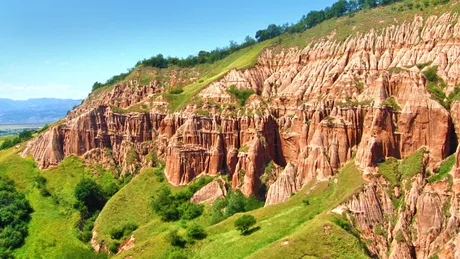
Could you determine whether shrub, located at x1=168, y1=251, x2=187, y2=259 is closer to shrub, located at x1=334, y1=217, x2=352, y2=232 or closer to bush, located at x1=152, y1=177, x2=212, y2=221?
bush, located at x1=152, y1=177, x2=212, y2=221

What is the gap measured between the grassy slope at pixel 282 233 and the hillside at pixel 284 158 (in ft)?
0.80

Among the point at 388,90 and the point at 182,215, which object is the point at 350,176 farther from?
the point at 182,215

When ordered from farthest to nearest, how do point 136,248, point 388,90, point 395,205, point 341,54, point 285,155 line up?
point 341,54
point 285,155
point 388,90
point 136,248
point 395,205

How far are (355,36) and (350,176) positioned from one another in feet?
126

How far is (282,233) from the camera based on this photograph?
56.7 m

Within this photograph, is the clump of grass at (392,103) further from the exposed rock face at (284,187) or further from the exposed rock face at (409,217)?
the exposed rock face at (284,187)

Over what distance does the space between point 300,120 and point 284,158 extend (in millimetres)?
8818

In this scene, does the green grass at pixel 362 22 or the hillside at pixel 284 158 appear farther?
the green grass at pixel 362 22

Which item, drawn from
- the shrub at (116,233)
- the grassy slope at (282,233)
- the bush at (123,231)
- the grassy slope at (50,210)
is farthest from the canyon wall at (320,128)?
the shrub at (116,233)

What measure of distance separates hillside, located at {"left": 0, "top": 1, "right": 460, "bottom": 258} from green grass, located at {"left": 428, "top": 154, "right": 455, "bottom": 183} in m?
0.27

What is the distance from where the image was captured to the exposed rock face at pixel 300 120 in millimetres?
67000

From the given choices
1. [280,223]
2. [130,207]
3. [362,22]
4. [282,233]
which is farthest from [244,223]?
[362,22]

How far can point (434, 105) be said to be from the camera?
64.4 metres

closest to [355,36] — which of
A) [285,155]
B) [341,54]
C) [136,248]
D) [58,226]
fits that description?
[341,54]
